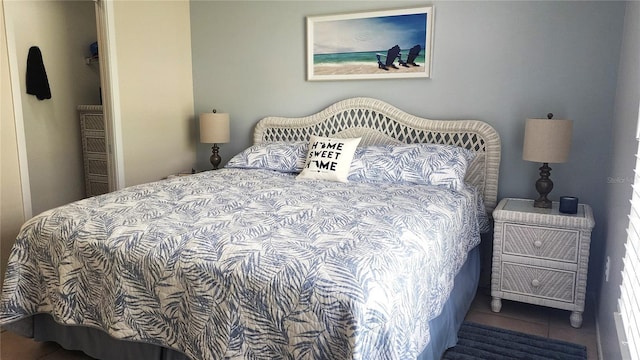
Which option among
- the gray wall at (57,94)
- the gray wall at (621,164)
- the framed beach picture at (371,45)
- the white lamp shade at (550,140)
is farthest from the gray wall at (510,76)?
the gray wall at (57,94)

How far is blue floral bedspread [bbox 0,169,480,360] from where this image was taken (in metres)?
1.33

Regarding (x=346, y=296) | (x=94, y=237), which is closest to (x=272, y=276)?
(x=346, y=296)

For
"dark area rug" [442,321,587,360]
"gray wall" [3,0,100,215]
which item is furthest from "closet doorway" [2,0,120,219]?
"dark area rug" [442,321,587,360]

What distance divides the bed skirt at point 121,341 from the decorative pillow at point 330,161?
3.26 ft

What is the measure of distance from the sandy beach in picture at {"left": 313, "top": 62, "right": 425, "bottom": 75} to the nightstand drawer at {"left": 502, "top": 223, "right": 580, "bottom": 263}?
4.45 ft

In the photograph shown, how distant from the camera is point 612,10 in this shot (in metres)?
Result: 2.63

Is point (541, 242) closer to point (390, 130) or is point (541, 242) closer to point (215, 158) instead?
point (390, 130)

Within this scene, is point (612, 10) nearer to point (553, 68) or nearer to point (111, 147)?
point (553, 68)

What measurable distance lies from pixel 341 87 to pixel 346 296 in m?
2.54

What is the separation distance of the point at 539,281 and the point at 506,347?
0.49 m

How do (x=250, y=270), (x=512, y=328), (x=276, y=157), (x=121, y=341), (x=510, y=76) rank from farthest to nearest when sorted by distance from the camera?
(x=276, y=157) < (x=510, y=76) < (x=512, y=328) < (x=121, y=341) < (x=250, y=270)

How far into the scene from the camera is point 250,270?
145 centimetres

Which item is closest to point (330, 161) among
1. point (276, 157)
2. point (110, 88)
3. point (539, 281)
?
point (276, 157)

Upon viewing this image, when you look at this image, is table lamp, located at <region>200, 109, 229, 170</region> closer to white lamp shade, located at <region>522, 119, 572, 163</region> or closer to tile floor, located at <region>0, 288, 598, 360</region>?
tile floor, located at <region>0, 288, 598, 360</region>
